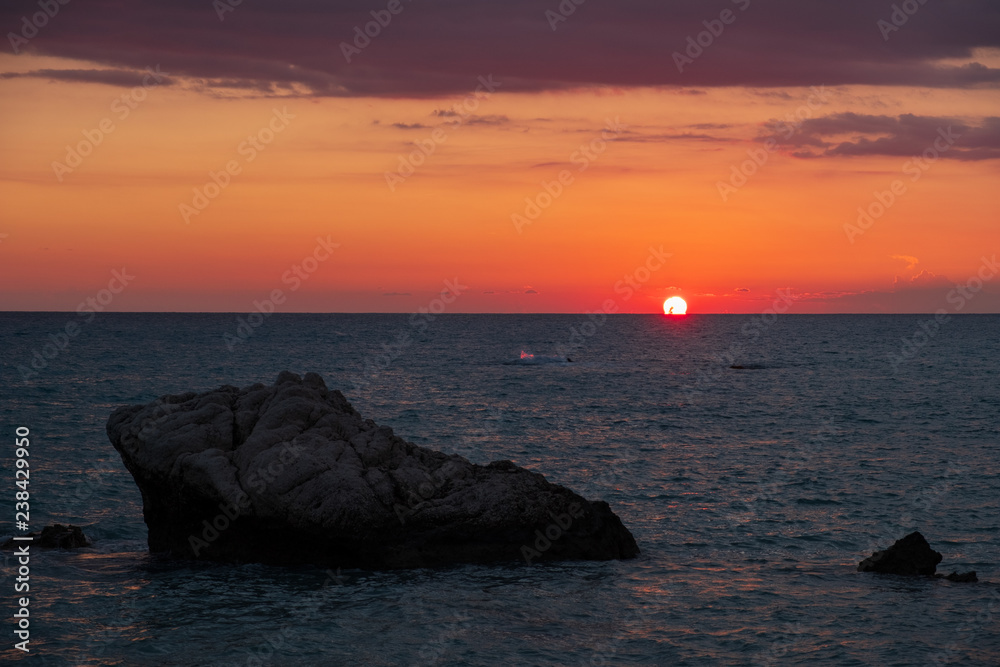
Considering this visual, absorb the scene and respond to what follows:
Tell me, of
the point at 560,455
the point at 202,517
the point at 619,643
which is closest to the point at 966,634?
the point at 619,643

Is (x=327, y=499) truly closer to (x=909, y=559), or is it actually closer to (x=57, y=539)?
(x=57, y=539)

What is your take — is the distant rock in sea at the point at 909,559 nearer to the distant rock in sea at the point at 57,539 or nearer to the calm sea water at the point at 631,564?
the calm sea water at the point at 631,564

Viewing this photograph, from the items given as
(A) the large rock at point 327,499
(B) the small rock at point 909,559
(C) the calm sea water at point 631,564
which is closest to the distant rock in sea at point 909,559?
(B) the small rock at point 909,559

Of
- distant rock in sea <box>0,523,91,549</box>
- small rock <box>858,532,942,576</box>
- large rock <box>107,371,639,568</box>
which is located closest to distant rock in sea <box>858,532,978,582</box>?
small rock <box>858,532,942,576</box>

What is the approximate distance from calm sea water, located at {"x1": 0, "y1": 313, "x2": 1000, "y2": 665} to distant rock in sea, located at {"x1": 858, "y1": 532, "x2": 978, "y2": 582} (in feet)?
2.06

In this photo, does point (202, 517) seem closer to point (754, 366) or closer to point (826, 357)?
point (754, 366)

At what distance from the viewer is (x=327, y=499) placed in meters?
22.3

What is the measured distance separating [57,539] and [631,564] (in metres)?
15.5

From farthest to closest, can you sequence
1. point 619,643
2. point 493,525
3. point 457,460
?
point 457,460
point 493,525
point 619,643

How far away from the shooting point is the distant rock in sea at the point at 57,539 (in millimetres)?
24442

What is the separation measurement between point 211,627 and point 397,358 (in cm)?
9873

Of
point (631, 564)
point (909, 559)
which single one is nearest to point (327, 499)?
point (631, 564)

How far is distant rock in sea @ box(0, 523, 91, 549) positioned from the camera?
80.2ft

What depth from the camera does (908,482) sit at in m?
35.5
